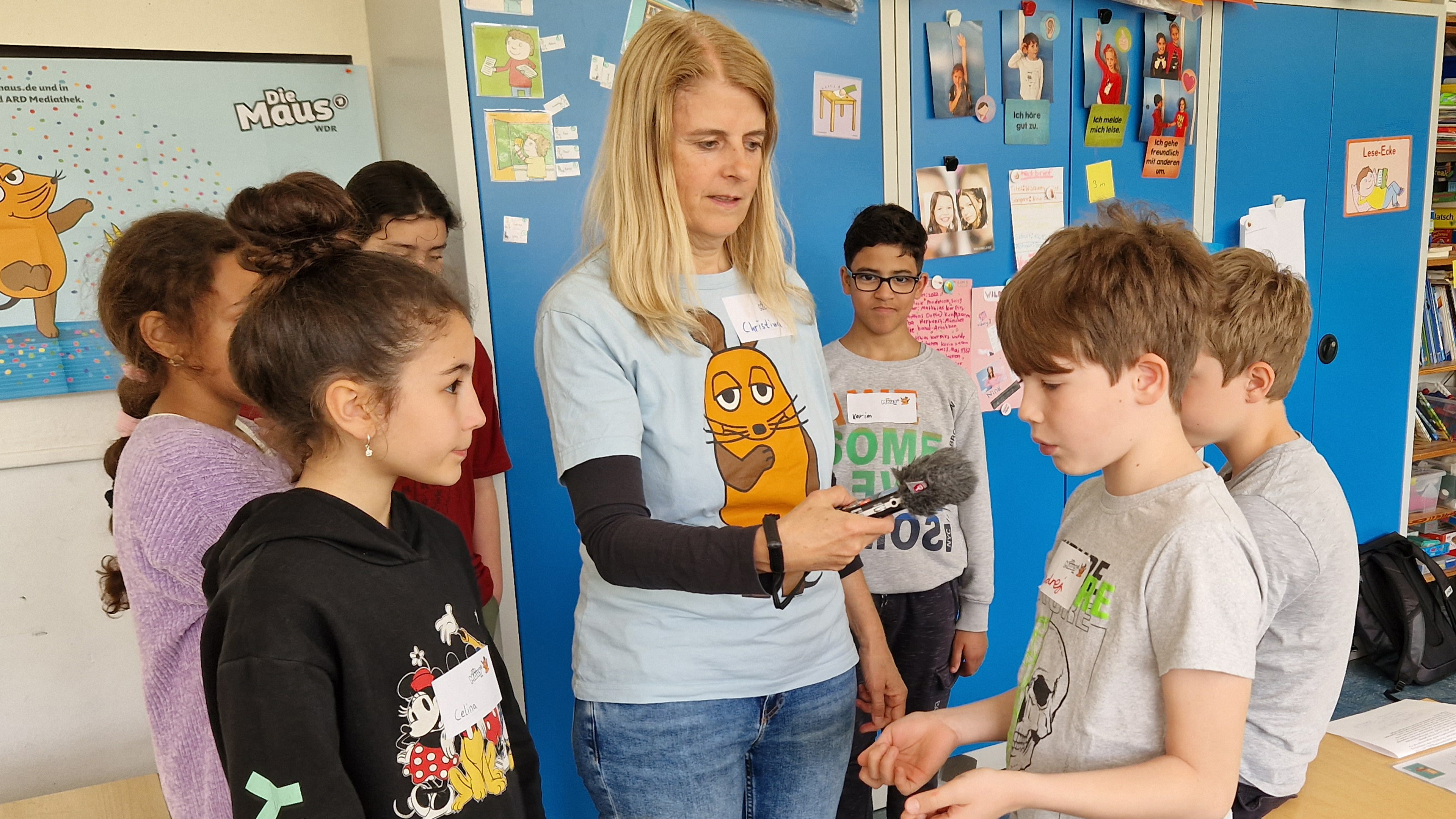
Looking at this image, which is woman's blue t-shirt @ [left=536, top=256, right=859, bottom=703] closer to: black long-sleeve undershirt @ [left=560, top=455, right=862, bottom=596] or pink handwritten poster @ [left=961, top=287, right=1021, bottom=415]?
black long-sleeve undershirt @ [left=560, top=455, right=862, bottom=596]

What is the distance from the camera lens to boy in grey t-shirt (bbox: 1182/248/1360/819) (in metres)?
1.14

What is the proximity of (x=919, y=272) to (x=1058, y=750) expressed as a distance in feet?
3.95

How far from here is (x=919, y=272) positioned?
6.49 feet

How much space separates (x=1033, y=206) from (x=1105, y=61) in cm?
49

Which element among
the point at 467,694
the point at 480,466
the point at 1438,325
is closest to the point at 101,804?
the point at 480,466

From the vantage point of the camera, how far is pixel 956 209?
2494mm

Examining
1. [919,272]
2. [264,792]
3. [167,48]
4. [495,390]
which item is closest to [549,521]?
[495,390]

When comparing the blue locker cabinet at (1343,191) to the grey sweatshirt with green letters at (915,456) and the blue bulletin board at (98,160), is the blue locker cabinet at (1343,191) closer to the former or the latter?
the grey sweatshirt with green letters at (915,456)

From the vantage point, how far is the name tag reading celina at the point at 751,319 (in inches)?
46.1

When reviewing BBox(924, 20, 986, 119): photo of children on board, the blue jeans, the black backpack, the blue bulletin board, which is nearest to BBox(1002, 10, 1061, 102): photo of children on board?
BBox(924, 20, 986, 119): photo of children on board

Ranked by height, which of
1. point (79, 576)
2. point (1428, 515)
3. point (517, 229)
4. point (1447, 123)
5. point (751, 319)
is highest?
point (1447, 123)

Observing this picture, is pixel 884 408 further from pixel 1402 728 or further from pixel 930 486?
pixel 1402 728

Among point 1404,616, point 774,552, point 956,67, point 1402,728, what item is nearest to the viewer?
point 774,552

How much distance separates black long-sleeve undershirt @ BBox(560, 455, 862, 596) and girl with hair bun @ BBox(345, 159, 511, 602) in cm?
72
